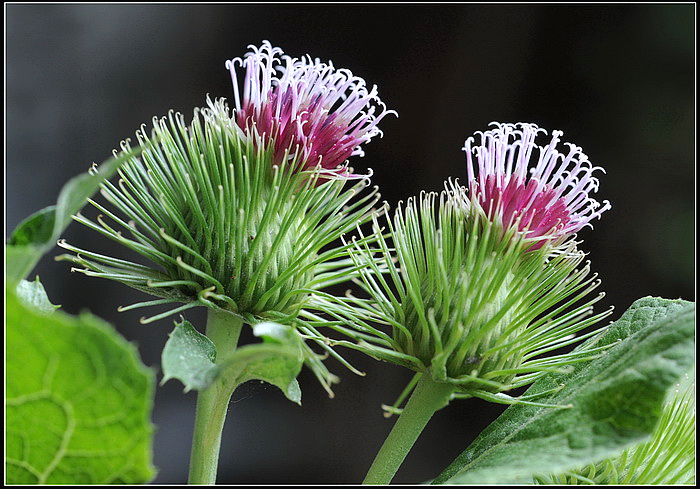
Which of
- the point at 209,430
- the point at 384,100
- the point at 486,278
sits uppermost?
the point at 384,100

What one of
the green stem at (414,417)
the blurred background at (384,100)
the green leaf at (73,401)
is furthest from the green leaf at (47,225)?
the blurred background at (384,100)

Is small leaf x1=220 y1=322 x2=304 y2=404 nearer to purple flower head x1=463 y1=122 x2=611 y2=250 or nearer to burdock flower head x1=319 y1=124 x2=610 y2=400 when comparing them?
burdock flower head x1=319 y1=124 x2=610 y2=400

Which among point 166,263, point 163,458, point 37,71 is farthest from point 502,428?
point 37,71

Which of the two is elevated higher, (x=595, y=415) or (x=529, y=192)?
(x=529, y=192)

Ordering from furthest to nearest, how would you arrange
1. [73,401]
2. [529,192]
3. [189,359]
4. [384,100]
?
[384,100]
[529,192]
[189,359]
[73,401]

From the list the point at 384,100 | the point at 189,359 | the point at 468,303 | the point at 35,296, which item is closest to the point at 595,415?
the point at 468,303

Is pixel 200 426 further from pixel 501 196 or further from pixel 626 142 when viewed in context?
pixel 626 142

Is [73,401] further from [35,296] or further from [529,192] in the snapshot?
[529,192]

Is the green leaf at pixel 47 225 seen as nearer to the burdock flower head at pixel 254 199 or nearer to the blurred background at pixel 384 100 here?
the burdock flower head at pixel 254 199
